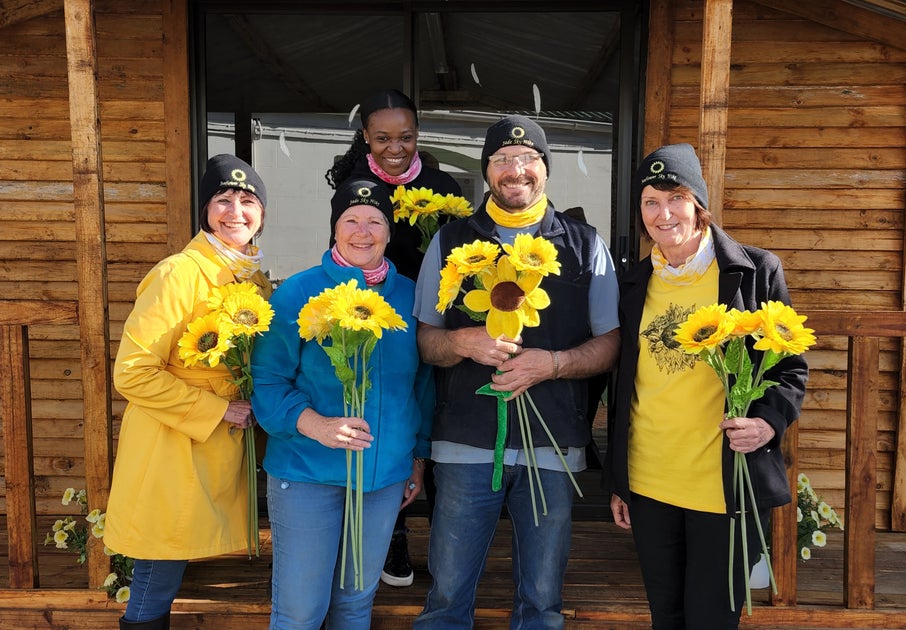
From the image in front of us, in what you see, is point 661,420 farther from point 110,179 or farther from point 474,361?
point 110,179

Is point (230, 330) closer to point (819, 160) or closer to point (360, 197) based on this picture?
point (360, 197)

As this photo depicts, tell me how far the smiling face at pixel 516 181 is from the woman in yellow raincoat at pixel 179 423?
747mm

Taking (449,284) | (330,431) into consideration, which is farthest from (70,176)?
(449,284)

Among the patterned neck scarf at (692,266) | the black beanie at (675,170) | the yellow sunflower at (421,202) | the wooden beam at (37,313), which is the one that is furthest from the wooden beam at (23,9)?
the patterned neck scarf at (692,266)

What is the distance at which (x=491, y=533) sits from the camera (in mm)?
2396

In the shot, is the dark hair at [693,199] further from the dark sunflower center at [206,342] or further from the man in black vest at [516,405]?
the dark sunflower center at [206,342]

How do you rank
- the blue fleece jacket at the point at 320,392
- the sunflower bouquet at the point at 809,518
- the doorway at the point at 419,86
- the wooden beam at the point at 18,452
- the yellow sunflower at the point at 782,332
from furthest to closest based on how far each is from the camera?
the doorway at the point at 419,86 → the sunflower bouquet at the point at 809,518 → the wooden beam at the point at 18,452 → the blue fleece jacket at the point at 320,392 → the yellow sunflower at the point at 782,332

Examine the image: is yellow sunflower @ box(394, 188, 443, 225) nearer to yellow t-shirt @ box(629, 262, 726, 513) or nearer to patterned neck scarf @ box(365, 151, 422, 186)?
patterned neck scarf @ box(365, 151, 422, 186)

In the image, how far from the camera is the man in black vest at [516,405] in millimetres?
2307

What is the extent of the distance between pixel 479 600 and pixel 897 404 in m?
2.60

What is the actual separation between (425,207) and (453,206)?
0.11m

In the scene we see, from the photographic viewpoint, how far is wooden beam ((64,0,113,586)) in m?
2.79

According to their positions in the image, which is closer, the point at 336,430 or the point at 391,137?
the point at 336,430

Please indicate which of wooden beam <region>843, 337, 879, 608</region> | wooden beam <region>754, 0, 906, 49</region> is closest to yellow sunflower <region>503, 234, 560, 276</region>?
wooden beam <region>843, 337, 879, 608</region>
